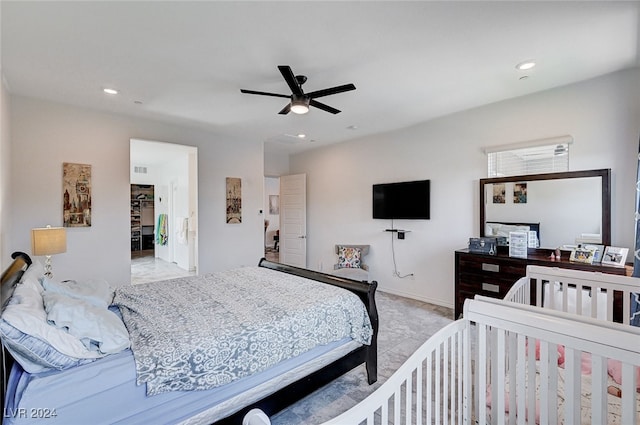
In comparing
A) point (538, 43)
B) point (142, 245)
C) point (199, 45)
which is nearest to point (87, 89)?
point (199, 45)

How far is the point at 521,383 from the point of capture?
1.29 m

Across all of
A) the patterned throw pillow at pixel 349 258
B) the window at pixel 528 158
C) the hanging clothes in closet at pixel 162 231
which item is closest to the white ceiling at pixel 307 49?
the window at pixel 528 158

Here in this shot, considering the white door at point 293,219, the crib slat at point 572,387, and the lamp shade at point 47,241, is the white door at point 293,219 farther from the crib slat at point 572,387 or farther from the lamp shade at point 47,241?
the crib slat at point 572,387

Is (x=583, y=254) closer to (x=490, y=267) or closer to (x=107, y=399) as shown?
(x=490, y=267)

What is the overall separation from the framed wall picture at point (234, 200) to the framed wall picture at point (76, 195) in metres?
1.82

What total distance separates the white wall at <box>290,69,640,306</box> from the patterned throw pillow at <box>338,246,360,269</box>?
1.03 feet

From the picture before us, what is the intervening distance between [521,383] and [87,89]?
14.0 feet

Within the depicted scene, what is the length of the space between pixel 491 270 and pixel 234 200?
382cm

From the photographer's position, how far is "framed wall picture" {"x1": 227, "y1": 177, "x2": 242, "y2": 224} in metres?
4.77

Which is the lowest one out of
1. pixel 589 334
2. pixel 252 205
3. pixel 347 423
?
pixel 347 423

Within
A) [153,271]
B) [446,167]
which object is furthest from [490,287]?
[153,271]

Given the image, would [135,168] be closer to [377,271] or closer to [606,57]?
[377,271]

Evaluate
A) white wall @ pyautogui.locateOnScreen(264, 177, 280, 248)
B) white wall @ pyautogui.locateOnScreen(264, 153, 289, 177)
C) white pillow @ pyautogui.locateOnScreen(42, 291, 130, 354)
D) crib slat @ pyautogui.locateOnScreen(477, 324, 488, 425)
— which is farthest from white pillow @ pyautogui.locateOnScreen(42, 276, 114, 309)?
white wall @ pyautogui.locateOnScreen(264, 177, 280, 248)

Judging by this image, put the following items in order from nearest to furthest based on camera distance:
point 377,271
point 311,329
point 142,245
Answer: point 311,329 → point 377,271 → point 142,245
